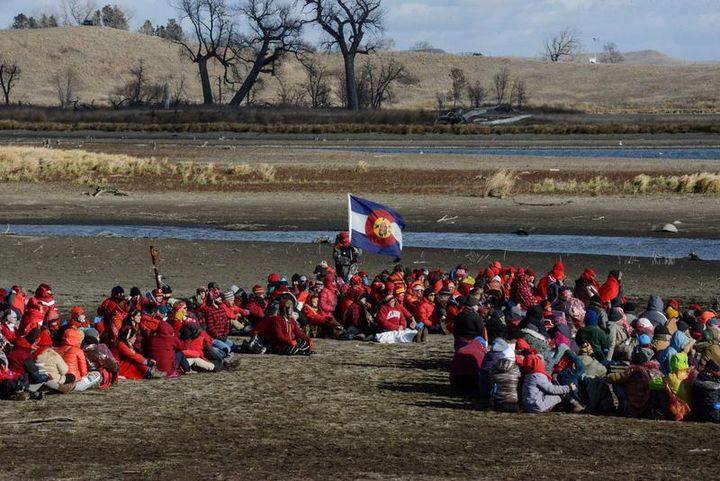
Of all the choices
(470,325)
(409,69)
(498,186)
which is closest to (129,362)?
(470,325)

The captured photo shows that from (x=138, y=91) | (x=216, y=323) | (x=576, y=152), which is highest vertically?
(x=138, y=91)

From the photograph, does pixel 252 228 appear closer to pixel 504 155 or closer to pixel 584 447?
pixel 584 447

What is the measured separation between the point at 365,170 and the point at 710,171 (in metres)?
13.1

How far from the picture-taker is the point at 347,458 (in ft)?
40.3

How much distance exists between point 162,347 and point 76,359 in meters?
1.40

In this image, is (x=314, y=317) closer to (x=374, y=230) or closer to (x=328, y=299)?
(x=328, y=299)

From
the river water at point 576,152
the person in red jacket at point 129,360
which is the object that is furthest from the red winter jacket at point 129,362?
the river water at point 576,152

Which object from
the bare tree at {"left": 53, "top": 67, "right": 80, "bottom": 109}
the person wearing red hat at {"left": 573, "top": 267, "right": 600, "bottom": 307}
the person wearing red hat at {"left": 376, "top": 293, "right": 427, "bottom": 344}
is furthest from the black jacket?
the bare tree at {"left": 53, "top": 67, "right": 80, "bottom": 109}

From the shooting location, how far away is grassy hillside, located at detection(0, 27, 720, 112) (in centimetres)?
13475

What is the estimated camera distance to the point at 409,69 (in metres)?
153

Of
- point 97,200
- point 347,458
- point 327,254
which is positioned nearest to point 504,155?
point 97,200

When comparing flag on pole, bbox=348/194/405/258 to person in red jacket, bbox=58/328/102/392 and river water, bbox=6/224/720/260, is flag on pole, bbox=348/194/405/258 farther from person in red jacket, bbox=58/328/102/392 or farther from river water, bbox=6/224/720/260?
person in red jacket, bbox=58/328/102/392

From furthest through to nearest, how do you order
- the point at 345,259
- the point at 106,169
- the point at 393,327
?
the point at 106,169 < the point at 345,259 < the point at 393,327

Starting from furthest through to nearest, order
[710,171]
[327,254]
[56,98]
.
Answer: [56,98]
[710,171]
[327,254]
